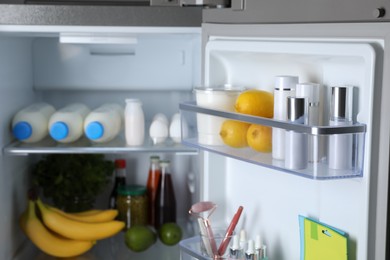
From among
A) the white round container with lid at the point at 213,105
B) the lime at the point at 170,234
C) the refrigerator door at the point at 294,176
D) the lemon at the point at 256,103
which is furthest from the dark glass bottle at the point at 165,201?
the lemon at the point at 256,103

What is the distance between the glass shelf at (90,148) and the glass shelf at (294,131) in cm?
35

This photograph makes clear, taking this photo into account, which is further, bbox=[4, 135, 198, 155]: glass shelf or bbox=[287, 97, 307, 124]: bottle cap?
bbox=[4, 135, 198, 155]: glass shelf

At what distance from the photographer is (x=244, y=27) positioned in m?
1.49

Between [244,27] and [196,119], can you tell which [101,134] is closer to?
[196,119]

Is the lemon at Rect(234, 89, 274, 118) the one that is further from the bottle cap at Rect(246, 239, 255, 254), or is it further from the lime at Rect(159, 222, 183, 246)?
the lime at Rect(159, 222, 183, 246)

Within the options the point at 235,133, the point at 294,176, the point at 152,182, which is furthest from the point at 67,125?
the point at 294,176

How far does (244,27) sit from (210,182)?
39 cm

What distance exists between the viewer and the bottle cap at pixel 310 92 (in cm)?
131

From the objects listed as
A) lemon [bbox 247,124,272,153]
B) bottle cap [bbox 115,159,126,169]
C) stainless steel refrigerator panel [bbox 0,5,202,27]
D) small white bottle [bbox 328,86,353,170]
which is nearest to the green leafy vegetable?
bottle cap [bbox 115,159,126,169]

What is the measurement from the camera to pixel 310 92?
131cm

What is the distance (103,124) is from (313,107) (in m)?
0.83

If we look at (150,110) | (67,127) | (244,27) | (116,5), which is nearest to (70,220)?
(67,127)

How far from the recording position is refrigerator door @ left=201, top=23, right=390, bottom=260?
3.91ft

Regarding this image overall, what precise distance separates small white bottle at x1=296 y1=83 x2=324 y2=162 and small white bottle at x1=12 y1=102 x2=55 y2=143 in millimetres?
A: 921
